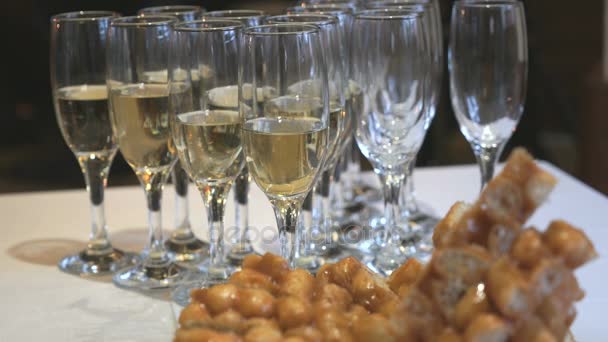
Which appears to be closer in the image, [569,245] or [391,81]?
[569,245]

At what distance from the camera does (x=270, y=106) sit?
0.91 m

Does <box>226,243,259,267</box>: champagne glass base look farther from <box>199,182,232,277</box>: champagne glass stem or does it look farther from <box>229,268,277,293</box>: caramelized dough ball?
<box>229,268,277,293</box>: caramelized dough ball

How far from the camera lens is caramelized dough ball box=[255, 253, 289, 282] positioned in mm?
808

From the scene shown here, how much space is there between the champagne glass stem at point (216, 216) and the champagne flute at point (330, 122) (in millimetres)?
131

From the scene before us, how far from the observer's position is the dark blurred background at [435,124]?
126 inches

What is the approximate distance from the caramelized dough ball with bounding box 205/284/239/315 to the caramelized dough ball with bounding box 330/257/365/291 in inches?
4.4

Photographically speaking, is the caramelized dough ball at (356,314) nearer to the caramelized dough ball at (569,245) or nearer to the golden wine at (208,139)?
the caramelized dough ball at (569,245)

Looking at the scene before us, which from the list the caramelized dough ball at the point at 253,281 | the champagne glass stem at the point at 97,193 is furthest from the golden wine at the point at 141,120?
the caramelized dough ball at the point at 253,281

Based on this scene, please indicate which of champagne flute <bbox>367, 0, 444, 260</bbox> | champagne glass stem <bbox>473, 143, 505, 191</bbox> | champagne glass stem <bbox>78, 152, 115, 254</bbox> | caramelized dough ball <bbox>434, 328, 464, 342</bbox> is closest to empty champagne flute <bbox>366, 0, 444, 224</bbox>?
champagne flute <bbox>367, 0, 444, 260</bbox>

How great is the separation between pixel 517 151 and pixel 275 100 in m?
0.32

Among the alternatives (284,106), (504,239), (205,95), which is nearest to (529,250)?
(504,239)

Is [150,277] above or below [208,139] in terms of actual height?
below

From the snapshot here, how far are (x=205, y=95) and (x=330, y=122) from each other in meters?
0.14

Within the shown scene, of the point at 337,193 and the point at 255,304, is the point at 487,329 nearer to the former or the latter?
the point at 255,304
